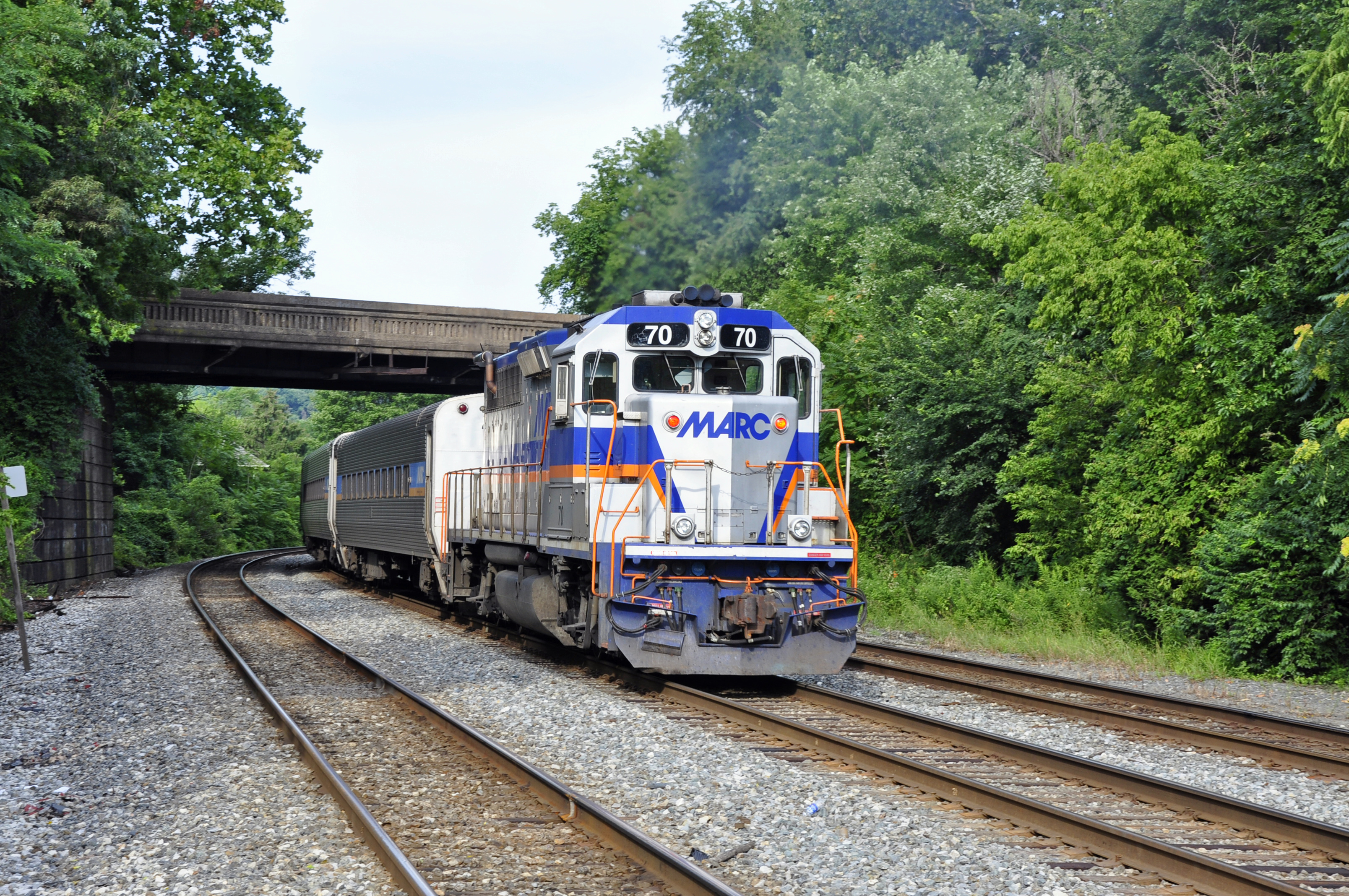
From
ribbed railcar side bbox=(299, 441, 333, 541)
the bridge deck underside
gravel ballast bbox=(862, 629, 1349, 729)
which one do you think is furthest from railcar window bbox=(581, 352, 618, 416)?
ribbed railcar side bbox=(299, 441, 333, 541)

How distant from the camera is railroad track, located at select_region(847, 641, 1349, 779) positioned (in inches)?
324

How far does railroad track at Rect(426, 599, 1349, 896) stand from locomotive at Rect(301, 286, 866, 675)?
70cm

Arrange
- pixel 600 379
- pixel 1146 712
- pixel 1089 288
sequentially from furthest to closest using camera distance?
pixel 1089 288
pixel 600 379
pixel 1146 712

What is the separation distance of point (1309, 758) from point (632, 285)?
15.0m

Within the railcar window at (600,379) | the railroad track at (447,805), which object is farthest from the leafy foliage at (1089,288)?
the railroad track at (447,805)

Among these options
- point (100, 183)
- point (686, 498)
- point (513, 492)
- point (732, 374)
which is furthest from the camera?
point (100, 183)

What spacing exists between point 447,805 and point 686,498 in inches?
179

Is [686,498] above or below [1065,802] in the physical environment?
above

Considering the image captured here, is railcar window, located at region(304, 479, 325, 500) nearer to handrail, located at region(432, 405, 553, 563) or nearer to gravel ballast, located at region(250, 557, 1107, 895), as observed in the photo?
handrail, located at region(432, 405, 553, 563)

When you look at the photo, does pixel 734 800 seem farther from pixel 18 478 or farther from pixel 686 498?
pixel 18 478

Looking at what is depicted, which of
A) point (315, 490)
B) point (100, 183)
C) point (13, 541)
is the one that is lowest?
point (13, 541)

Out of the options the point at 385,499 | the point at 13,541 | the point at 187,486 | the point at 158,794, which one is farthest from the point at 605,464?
the point at 187,486

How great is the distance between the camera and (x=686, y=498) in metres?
10.9

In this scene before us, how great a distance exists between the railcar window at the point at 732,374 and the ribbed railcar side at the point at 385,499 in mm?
7027
